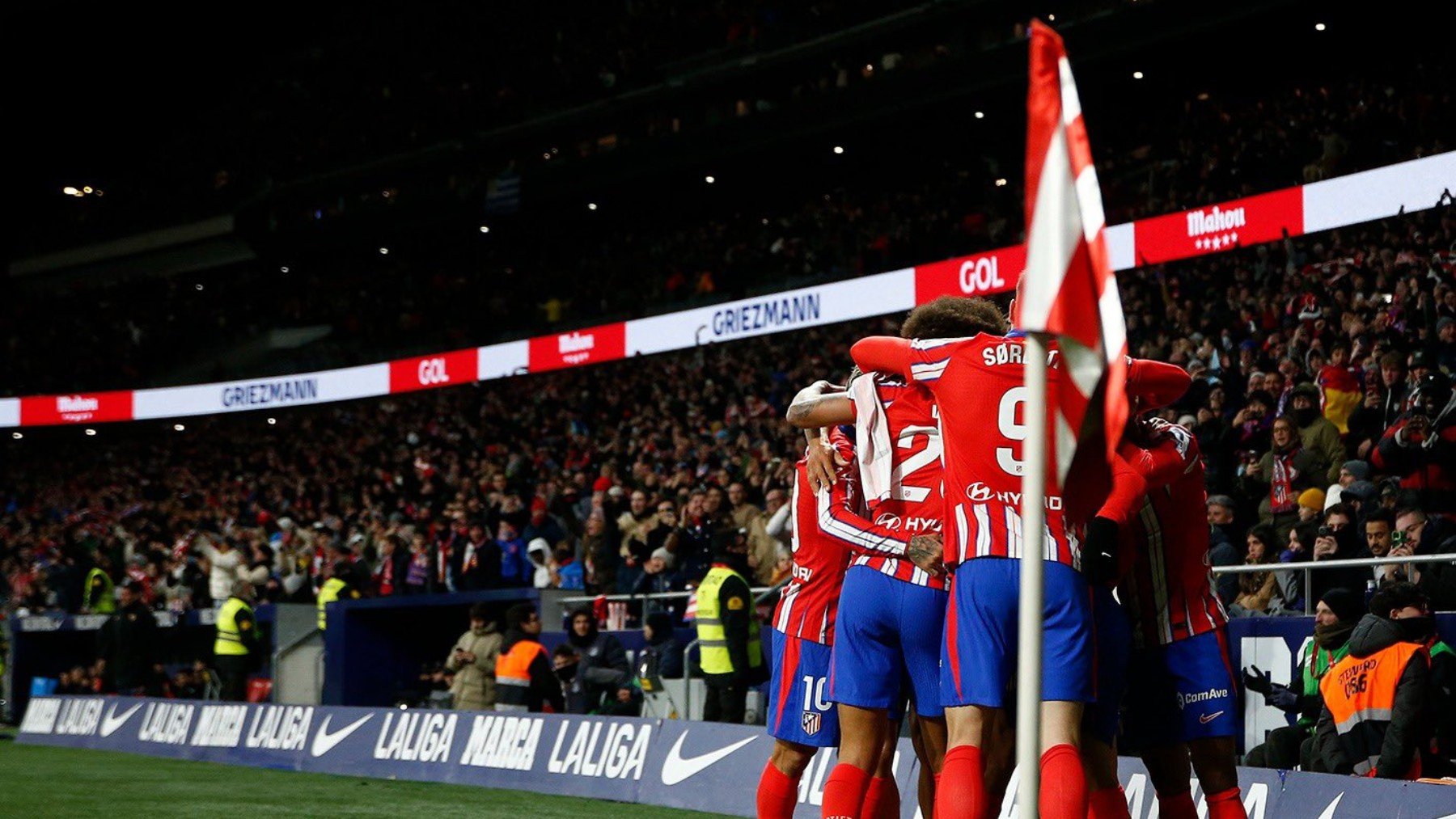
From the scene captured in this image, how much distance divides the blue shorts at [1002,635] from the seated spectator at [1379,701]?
311 centimetres

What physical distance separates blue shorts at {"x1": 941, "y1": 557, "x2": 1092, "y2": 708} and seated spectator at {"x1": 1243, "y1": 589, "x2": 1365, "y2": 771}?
11.6ft

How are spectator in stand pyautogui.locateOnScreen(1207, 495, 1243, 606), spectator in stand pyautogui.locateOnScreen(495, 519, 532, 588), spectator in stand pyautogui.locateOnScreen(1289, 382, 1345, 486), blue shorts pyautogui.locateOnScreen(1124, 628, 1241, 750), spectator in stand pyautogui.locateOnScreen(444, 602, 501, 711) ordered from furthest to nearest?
spectator in stand pyautogui.locateOnScreen(495, 519, 532, 588), spectator in stand pyautogui.locateOnScreen(444, 602, 501, 711), spectator in stand pyautogui.locateOnScreen(1289, 382, 1345, 486), spectator in stand pyautogui.locateOnScreen(1207, 495, 1243, 606), blue shorts pyautogui.locateOnScreen(1124, 628, 1241, 750)

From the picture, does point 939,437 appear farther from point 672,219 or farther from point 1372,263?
point 672,219

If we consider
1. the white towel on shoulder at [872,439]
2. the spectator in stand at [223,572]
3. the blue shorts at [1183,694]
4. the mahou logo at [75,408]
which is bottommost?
the blue shorts at [1183,694]

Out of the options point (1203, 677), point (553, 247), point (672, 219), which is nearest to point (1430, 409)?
point (1203, 677)

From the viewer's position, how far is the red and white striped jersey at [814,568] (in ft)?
19.6

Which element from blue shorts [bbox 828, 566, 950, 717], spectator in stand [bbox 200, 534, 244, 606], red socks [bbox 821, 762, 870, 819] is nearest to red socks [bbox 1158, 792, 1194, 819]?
blue shorts [bbox 828, 566, 950, 717]

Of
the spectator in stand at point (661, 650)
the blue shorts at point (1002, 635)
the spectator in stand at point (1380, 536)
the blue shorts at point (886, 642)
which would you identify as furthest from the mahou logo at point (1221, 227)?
the blue shorts at point (1002, 635)

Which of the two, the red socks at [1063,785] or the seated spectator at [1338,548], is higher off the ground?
the seated spectator at [1338,548]

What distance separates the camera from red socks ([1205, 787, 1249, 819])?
5.23 metres

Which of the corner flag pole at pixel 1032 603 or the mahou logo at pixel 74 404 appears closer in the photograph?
the corner flag pole at pixel 1032 603

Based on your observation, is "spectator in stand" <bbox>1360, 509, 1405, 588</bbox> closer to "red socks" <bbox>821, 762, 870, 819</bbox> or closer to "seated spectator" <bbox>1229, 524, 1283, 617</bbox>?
"seated spectator" <bbox>1229, 524, 1283, 617</bbox>

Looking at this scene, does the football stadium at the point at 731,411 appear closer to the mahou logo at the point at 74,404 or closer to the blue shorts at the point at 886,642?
the blue shorts at the point at 886,642

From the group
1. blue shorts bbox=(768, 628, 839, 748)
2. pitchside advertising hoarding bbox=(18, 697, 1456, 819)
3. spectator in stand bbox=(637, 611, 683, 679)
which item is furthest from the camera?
spectator in stand bbox=(637, 611, 683, 679)
